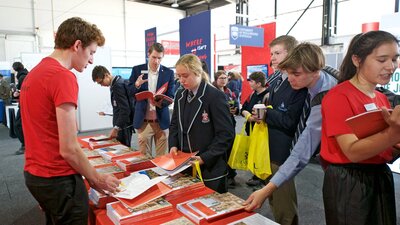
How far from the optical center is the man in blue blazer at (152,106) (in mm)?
2924

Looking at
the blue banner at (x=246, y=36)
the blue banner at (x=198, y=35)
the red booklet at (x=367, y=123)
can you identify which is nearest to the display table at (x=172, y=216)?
the red booklet at (x=367, y=123)

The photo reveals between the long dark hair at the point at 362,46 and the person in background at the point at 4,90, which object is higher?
the long dark hair at the point at 362,46

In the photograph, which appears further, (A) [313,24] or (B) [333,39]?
(A) [313,24]

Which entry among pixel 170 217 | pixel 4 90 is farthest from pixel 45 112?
pixel 4 90

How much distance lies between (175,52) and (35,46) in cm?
543

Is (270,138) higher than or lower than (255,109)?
lower

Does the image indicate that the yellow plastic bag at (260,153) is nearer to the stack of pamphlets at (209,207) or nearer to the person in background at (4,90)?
the stack of pamphlets at (209,207)

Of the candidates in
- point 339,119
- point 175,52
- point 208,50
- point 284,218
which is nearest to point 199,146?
point 284,218

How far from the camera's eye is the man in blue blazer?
2.92 m

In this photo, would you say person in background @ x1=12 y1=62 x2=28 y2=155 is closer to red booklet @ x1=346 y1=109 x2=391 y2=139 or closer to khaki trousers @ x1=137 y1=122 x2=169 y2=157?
khaki trousers @ x1=137 y1=122 x2=169 y2=157

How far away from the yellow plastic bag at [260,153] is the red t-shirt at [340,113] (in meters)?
0.65

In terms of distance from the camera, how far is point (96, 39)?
1.30m

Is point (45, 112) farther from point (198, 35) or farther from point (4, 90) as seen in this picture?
point (4, 90)

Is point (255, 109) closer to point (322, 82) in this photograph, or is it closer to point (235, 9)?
point (322, 82)
